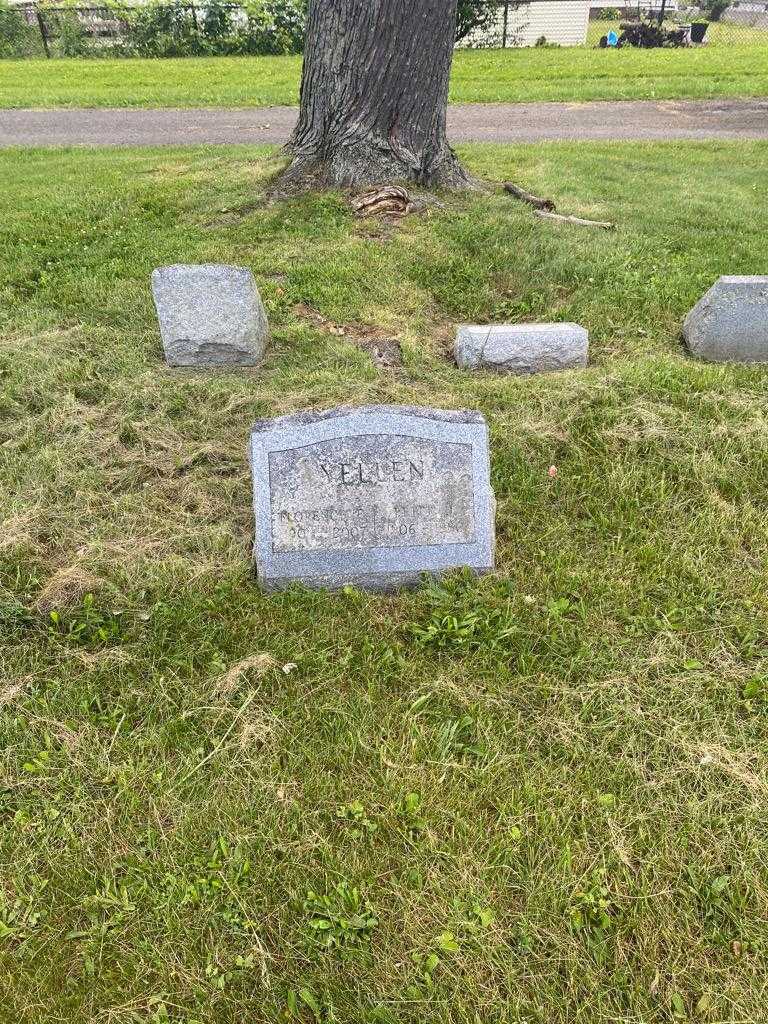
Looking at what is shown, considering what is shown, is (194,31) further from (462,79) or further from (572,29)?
(572,29)

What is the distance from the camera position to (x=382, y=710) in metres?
2.50

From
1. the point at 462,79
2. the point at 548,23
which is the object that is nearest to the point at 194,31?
the point at 462,79

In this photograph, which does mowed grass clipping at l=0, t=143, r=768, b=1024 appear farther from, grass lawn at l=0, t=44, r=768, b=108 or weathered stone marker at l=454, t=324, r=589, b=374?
grass lawn at l=0, t=44, r=768, b=108

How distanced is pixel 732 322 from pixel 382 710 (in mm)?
3515

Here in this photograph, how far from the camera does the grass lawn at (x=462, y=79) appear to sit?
42.6ft

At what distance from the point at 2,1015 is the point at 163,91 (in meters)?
15.6

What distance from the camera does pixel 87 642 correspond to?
2742 millimetres

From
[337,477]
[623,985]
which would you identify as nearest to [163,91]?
[337,477]

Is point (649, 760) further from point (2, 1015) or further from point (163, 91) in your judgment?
point (163, 91)

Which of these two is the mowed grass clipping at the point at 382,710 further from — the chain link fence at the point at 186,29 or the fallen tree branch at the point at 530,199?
the chain link fence at the point at 186,29

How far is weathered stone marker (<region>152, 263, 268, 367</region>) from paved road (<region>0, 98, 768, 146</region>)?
6783mm

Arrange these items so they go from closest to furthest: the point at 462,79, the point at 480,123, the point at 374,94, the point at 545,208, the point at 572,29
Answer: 1. the point at 374,94
2. the point at 545,208
3. the point at 480,123
4. the point at 462,79
5. the point at 572,29

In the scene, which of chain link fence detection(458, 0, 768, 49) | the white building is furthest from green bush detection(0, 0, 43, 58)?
the white building

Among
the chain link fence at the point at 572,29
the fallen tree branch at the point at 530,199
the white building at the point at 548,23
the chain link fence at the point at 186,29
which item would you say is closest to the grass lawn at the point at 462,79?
the chain link fence at the point at 186,29
